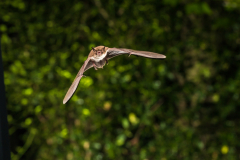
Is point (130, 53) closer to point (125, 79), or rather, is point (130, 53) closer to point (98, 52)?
point (98, 52)

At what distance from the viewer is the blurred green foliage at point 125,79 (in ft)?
5.80

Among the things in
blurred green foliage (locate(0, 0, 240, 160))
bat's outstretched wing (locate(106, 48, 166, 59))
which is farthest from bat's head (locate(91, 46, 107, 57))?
blurred green foliage (locate(0, 0, 240, 160))

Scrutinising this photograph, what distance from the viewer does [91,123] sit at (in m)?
1.83

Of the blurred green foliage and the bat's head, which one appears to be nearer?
the bat's head

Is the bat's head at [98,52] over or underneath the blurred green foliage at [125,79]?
over

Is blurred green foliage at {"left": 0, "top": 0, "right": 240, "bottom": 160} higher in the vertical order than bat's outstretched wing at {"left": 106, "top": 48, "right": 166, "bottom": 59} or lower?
lower

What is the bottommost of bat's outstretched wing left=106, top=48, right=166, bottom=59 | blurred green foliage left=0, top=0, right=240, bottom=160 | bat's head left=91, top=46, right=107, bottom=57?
blurred green foliage left=0, top=0, right=240, bottom=160

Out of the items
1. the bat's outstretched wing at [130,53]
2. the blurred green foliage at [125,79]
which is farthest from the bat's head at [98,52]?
the blurred green foliage at [125,79]

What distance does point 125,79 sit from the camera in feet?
5.79

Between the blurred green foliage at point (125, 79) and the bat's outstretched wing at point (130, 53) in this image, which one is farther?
the blurred green foliage at point (125, 79)

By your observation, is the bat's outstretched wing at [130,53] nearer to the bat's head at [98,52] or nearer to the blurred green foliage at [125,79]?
the bat's head at [98,52]

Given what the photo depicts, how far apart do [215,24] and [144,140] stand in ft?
3.21

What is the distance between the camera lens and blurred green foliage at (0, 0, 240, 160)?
1769 mm

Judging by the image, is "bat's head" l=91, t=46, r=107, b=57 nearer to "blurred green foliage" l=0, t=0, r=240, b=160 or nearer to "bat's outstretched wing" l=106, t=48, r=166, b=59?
"bat's outstretched wing" l=106, t=48, r=166, b=59
